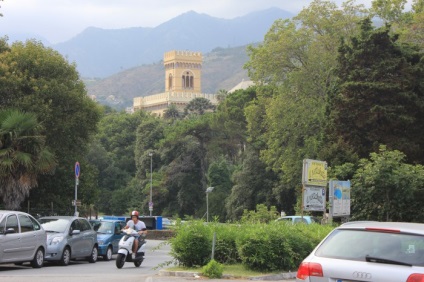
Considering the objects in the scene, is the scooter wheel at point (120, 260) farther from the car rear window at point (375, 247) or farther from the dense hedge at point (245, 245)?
the car rear window at point (375, 247)

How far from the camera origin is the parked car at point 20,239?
19.7m

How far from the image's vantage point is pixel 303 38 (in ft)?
166

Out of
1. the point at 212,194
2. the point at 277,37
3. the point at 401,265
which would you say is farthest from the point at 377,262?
the point at 212,194

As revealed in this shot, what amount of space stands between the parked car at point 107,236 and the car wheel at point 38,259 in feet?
18.5

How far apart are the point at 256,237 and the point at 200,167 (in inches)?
2769

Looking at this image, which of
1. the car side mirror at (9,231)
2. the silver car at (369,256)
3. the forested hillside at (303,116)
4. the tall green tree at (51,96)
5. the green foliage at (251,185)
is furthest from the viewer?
the green foliage at (251,185)

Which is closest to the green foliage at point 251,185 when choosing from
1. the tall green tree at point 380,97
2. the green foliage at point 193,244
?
the tall green tree at point 380,97

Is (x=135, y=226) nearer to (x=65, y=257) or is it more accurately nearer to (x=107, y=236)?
(x=65, y=257)

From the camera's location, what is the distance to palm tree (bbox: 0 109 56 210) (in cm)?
2903

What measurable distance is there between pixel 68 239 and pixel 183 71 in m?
167

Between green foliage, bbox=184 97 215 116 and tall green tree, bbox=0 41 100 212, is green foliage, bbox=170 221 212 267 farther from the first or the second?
green foliage, bbox=184 97 215 116

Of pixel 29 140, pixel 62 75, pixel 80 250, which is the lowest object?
pixel 80 250

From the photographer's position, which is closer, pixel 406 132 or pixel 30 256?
pixel 30 256

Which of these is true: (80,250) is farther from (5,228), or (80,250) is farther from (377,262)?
(377,262)
